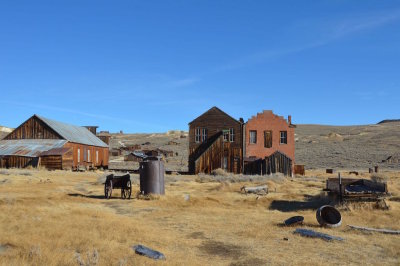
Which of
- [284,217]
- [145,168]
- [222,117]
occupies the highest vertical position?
[222,117]

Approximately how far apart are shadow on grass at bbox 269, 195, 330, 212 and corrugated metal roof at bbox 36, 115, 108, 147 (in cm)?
3129

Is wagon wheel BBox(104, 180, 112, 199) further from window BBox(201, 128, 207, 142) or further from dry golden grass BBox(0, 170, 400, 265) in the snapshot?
window BBox(201, 128, 207, 142)

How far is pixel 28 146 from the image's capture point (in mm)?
43594

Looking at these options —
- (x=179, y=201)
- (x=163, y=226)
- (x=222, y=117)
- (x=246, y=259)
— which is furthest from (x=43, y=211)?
(x=222, y=117)

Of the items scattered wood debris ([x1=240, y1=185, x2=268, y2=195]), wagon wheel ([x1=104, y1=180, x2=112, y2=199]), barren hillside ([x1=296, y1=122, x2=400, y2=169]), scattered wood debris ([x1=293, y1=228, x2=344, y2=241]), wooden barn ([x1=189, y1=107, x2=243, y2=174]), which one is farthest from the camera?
A: barren hillside ([x1=296, y1=122, x2=400, y2=169])

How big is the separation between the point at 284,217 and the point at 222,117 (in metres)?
27.4

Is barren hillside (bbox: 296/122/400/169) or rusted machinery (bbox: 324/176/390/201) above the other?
barren hillside (bbox: 296/122/400/169)

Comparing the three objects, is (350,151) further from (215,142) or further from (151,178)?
(151,178)

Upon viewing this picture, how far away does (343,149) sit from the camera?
245ft

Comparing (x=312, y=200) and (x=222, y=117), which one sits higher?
(x=222, y=117)

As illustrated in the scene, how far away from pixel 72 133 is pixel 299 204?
35616 mm

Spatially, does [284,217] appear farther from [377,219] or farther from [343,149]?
[343,149]

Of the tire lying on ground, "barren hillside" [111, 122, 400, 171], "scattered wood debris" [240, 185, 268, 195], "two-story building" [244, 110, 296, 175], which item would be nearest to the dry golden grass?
the tire lying on ground

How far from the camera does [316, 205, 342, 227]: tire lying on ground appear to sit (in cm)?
1282
